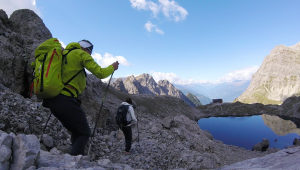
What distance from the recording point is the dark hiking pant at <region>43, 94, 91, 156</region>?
3725mm

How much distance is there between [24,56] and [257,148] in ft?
136

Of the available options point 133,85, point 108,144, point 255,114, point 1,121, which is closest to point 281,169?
point 108,144

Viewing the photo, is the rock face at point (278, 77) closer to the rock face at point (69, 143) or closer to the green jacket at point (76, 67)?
the rock face at point (69, 143)

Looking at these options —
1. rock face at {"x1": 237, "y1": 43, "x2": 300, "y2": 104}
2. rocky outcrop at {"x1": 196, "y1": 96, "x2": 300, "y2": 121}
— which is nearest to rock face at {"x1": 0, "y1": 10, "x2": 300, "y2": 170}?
rocky outcrop at {"x1": 196, "y1": 96, "x2": 300, "y2": 121}

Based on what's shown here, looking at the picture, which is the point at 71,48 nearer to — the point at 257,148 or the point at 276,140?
the point at 257,148

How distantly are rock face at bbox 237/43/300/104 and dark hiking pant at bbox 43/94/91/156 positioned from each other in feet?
624

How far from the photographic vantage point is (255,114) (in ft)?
298

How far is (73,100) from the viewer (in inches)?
153

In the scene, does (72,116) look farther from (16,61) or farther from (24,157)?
(16,61)

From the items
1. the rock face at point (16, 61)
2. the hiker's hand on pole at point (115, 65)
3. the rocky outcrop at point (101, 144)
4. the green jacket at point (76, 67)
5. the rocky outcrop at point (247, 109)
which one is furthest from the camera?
the rocky outcrop at point (247, 109)

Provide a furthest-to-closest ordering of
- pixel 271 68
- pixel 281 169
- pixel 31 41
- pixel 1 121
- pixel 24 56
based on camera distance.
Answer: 1. pixel 271 68
2. pixel 31 41
3. pixel 24 56
4. pixel 1 121
5. pixel 281 169

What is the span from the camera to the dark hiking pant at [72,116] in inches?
147

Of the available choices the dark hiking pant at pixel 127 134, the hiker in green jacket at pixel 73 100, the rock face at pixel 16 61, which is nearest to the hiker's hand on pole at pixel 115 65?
the hiker in green jacket at pixel 73 100

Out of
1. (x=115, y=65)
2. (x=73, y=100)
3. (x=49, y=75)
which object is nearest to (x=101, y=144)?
(x=73, y=100)
